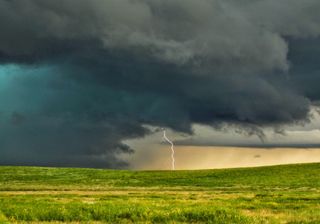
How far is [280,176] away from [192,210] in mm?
87425

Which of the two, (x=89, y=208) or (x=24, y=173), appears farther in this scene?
(x=24, y=173)

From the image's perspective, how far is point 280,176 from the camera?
370 ft

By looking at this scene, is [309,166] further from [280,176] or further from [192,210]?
[192,210]

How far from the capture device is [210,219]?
91.3ft

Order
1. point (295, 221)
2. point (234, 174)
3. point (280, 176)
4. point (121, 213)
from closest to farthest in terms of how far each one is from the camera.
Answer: point (295, 221), point (121, 213), point (280, 176), point (234, 174)

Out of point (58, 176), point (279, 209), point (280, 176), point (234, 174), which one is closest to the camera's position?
point (279, 209)

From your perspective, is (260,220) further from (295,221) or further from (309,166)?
(309,166)

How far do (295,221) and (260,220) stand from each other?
1.90 m

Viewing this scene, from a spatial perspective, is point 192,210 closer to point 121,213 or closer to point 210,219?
point 210,219

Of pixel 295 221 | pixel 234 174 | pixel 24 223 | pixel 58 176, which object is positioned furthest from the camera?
pixel 58 176

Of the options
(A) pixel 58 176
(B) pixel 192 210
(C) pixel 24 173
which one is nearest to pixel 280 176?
(A) pixel 58 176

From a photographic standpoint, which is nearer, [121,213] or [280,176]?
[121,213]

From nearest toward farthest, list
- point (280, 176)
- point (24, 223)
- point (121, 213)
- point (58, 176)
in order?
point (24, 223), point (121, 213), point (280, 176), point (58, 176)

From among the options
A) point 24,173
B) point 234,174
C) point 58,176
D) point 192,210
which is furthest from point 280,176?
point 192,210
